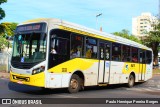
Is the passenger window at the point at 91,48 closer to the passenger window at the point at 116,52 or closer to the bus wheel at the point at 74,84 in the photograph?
the bus wheel at the point at 74,84

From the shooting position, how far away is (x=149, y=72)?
24.3 m

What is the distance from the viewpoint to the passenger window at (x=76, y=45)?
572 inches

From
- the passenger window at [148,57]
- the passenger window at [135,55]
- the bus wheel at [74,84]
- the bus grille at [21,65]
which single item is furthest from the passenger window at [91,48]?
the passenger window at [148,57]

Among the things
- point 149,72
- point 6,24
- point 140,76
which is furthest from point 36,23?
point 6,24

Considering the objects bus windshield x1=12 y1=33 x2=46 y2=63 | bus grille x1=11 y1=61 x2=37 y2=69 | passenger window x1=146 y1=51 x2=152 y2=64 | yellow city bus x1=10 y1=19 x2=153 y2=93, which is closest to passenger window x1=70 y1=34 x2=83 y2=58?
yellow city bus x1=10 y1=19 x2=153 y2=93

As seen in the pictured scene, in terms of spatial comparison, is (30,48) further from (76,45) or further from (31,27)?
(76,45)

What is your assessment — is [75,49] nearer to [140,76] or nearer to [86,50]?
[86,50]

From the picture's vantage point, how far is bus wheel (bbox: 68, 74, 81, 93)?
1452 cm

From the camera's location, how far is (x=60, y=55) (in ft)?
45.1

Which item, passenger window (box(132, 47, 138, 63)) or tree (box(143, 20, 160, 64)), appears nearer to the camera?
passenger window (box(132, 47, 138, 63))

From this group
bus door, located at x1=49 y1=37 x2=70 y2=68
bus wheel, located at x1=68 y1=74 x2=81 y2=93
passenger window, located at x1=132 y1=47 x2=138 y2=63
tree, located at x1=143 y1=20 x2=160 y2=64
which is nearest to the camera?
bus door, located at x1=49 y1=37 x2=70 y2=68

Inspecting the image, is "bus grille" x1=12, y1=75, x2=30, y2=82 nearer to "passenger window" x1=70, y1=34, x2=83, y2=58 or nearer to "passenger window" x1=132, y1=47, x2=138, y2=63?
"passenger window" x1=70, y1=34, x2=83, y2=58

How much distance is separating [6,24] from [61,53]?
35.3 meters

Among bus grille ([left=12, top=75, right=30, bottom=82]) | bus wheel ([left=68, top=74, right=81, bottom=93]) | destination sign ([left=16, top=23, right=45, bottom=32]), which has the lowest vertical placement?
bus wheel ([left=68, top=74, right=81, bottom=93])
